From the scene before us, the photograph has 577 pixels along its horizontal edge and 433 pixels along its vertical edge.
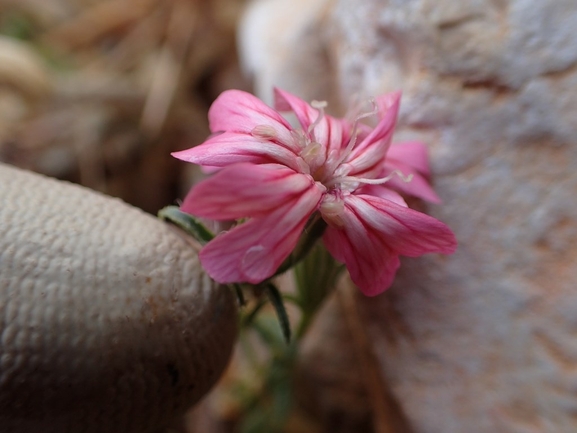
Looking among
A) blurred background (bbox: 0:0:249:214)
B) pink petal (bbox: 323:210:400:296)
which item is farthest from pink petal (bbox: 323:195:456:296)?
blurred background (bbox: 0:0:249:214)

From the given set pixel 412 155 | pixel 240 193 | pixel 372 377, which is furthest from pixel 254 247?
pixel 372 377

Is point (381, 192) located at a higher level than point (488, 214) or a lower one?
higher

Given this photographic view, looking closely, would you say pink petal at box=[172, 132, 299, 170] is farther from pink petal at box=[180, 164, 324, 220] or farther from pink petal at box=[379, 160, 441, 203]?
pink petal at box=[379, 160, 441, 203]

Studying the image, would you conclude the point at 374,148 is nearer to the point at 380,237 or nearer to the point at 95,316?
the point at 380,237

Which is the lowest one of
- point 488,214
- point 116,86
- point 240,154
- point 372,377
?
point 372,377

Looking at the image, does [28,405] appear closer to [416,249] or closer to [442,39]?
[416,249]

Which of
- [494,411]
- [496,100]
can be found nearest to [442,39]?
[496,100]
